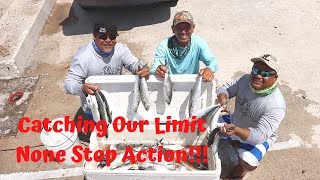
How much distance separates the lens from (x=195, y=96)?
12.8ft

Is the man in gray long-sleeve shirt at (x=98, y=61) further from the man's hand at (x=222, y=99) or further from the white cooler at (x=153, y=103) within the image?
the man's hand at (x=222, y=99)

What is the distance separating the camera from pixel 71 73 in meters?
4.17

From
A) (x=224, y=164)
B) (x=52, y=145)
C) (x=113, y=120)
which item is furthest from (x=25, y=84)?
(x=224, y=164)

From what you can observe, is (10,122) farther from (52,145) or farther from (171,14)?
(171,14)

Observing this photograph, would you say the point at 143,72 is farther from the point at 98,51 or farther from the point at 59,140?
the point at 59,140

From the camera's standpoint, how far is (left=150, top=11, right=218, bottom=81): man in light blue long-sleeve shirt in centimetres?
408

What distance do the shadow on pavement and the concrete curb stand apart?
0.68 meters

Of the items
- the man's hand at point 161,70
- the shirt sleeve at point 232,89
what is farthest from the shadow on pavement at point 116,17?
the shirt sleeve at point 232,89

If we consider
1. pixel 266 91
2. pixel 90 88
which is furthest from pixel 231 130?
pixel 90 88

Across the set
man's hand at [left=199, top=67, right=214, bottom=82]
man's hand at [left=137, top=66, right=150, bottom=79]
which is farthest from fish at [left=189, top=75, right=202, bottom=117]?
man's hand at [left=137, top=66, right=150, bottom=79]

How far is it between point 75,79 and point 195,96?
169cm

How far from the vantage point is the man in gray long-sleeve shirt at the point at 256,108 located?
3.53 meters

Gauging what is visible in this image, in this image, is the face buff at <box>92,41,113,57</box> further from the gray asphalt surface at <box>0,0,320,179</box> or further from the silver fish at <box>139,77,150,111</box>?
the gray asphalt surface at <box>0,0,320,179</box>

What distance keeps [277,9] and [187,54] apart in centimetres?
536
